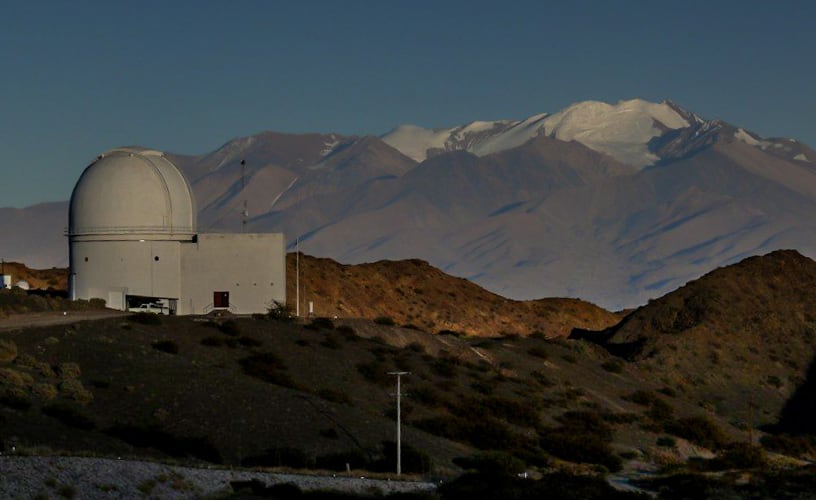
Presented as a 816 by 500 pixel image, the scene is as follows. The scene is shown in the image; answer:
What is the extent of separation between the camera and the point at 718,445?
69.7m

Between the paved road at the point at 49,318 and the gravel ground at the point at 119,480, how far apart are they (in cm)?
2529

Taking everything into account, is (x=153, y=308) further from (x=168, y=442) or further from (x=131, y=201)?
(x=168, y=442)

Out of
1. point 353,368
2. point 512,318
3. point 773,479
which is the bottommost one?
point 773,479

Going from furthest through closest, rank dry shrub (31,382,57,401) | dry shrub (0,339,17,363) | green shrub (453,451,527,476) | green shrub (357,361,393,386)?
green shrub (357,361,393,386), dry shrub (0,339,17,363), dry shrub (31,382,57,401), green shrub (453,451,527,476)

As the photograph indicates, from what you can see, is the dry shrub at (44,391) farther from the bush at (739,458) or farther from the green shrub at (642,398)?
the green shrub at (642,398)

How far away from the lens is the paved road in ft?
214

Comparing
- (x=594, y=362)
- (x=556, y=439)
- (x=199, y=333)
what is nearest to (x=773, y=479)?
(x=556, y=439)

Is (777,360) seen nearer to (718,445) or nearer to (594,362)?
(594,362)

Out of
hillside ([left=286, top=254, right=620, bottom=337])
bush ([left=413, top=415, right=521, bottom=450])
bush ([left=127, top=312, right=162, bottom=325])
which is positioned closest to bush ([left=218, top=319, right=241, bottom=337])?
bush ([left=127, top=312, right=162, bottom=325])

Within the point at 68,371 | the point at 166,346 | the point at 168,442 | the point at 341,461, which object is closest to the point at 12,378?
the point at 68,371

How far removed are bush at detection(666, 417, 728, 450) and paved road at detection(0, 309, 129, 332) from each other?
28.9m

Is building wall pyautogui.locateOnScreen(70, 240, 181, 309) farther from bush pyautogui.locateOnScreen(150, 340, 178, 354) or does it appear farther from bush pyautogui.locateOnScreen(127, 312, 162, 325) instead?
bush pyautogui.locateOnScreen(150, 340, 178, 354)

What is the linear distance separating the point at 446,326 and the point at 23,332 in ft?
212

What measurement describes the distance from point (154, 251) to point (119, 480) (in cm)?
4531
